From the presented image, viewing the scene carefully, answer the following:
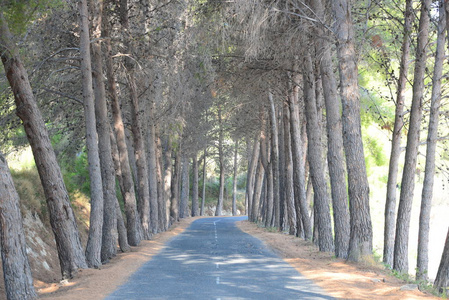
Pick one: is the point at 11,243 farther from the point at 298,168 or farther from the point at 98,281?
the point at 298,168

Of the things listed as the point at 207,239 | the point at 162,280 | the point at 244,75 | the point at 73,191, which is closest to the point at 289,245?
the point at 207,239

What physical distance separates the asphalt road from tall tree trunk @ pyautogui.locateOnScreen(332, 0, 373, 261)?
2167 millimetres

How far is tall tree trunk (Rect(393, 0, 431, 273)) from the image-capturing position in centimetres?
1788

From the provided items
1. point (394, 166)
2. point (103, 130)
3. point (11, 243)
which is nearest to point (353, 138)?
point (394, 166)

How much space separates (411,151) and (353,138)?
2.71m

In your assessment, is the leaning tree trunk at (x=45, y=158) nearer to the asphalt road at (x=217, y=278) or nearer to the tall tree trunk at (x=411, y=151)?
the asphalt road at (x=217, y=278)

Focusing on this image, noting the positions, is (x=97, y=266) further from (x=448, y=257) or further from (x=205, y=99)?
(x=205, y=99)

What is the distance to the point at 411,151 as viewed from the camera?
17.9 m

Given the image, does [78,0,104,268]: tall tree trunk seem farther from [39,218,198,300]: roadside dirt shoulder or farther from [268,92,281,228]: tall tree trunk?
[268,92,281,228]: tall tree trunk

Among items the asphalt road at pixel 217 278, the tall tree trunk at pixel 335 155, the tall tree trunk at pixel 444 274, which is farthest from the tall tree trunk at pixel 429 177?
the tall tree trunk at pixel 444 274

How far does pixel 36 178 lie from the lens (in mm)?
28812

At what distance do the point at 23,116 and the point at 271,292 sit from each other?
284 inches

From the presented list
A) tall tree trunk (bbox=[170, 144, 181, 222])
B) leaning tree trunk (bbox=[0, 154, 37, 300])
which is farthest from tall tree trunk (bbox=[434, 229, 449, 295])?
tall tree trunk (bbox=[170, 144, 181, 222])

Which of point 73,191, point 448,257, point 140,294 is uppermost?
point 73,191
